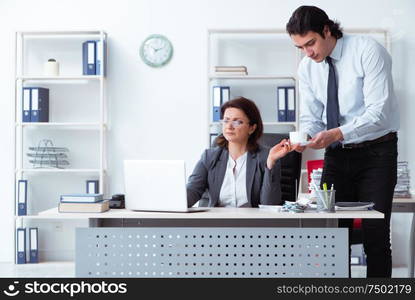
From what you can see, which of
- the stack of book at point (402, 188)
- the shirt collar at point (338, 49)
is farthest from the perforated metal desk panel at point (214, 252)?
the stack of book at point (402, 188)

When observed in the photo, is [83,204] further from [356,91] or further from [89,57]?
[89,57]

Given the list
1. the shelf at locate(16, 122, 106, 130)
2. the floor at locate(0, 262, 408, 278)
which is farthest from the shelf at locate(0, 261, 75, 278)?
the shelf at locate(16, 122, 106, 130)

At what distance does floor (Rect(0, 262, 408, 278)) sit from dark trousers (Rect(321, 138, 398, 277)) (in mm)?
1929

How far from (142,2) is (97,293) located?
134 inches

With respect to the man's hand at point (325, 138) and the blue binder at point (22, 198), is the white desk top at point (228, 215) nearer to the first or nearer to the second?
the man's hand at point (325, 138)

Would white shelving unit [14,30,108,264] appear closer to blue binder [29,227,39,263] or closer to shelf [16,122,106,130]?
shelf [16,122,106,130]

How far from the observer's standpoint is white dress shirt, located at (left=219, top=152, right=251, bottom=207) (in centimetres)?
319

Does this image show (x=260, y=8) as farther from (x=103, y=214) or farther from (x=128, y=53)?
(x=103, y=214)

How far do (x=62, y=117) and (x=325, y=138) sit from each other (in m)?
3.21

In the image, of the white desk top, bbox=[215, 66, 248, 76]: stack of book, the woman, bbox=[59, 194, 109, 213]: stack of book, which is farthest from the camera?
bbox=[215, 66, 248, 76]: stack of book

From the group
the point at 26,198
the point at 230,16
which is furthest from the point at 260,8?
the point at 26,198

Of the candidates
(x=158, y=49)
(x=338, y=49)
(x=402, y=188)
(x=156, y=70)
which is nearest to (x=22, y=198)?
(x=156, y=70)

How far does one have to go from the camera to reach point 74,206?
2711mm

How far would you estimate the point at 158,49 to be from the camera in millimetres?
5441
